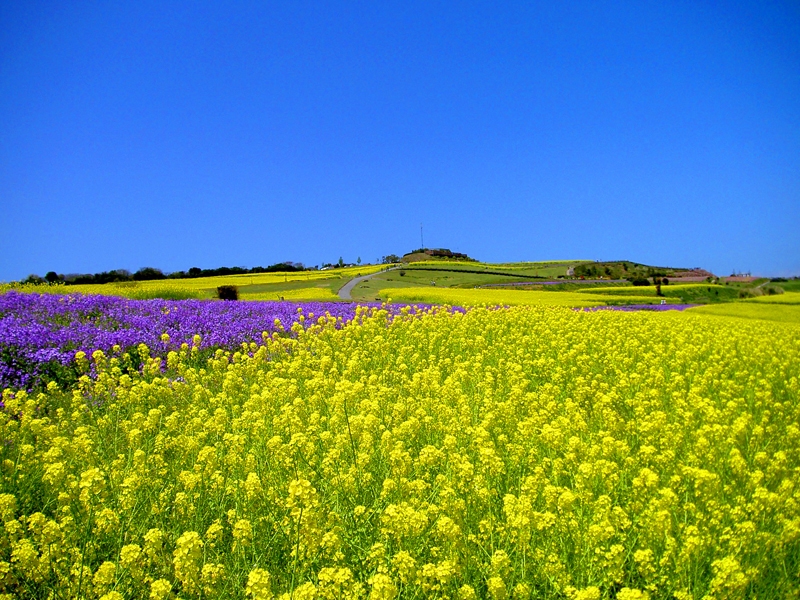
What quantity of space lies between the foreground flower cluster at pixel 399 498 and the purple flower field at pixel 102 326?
2.01 metres

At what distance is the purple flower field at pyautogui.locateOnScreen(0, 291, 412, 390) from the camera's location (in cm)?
945

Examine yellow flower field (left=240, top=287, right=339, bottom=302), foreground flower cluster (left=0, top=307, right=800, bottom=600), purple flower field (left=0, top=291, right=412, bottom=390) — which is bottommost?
foreground flower cluster (left=0, top=307, right=800, bottom=600)

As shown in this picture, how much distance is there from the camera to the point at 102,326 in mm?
12648

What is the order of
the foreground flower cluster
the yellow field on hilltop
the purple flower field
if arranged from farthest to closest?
the yellow field on hilltop → the purple flower field → the foreground flower cluster

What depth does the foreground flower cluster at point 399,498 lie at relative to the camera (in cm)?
331

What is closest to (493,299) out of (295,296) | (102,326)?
(295,296)

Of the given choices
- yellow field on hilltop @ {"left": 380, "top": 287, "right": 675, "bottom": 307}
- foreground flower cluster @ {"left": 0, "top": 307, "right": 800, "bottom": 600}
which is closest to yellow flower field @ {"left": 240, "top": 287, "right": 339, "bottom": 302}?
yellow field on hilltop @ {"left": 380, "top": 287, "right": 675, "bottom": 307}

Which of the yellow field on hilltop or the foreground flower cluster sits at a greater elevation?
the yellow field on hilltop

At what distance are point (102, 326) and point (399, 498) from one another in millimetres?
11338

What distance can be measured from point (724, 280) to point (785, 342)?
134 ft

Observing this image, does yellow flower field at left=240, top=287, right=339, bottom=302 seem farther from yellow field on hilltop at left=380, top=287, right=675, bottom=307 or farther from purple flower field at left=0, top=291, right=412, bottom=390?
purple flower field at left=0, top=291, right=412, bottom=390

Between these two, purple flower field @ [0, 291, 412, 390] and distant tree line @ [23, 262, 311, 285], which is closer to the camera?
purple flower field @ [0, 291, 412, 390]

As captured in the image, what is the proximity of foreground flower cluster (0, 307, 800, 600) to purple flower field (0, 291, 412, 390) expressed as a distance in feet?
6.60

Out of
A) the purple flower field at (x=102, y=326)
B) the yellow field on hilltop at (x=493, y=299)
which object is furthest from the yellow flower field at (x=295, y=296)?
the purple flower field at (x=102, y=326)
